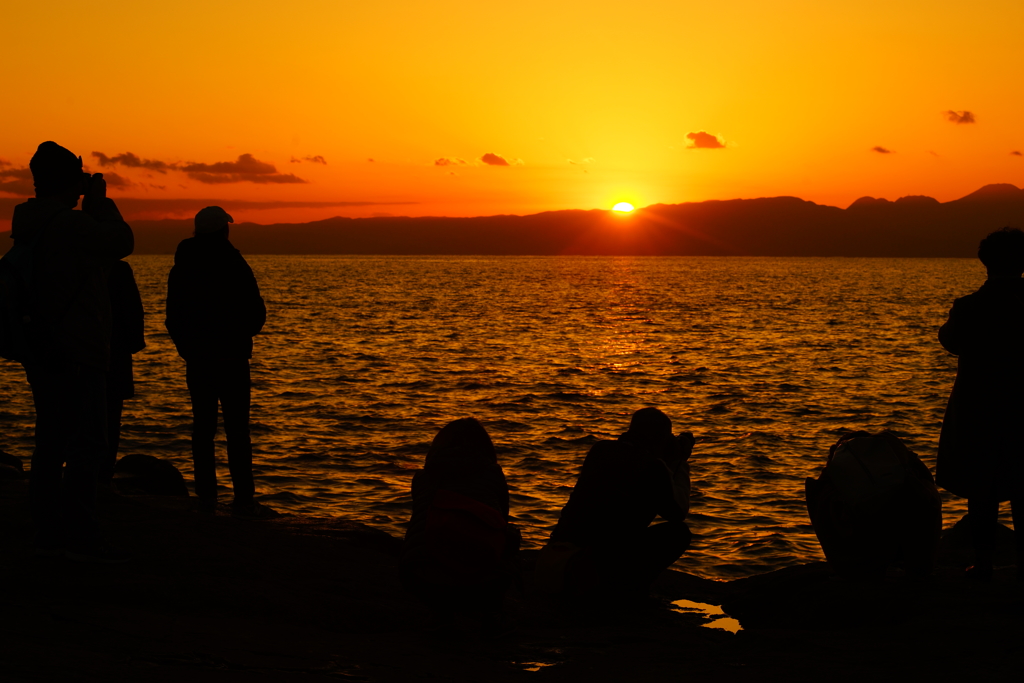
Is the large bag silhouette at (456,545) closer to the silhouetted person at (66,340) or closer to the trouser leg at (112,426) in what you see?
the silhouetted person at (66,340)

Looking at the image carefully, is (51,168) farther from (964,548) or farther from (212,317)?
(964,548)

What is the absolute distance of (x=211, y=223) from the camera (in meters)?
6.69

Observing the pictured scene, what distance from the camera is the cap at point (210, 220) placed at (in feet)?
21.9

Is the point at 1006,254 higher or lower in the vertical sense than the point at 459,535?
higher

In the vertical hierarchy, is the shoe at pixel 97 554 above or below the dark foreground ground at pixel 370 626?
above

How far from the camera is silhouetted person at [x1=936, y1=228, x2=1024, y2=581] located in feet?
18.4

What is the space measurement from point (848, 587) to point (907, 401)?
18.6 m

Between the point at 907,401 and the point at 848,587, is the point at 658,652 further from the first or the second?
the point at 907,401

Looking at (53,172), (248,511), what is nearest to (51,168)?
(53,172)

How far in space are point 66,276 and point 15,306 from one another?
308 millimetres

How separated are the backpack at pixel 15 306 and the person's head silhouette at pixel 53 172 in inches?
17.4

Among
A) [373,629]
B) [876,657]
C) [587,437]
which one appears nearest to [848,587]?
[876,657]

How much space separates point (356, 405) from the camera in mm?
20516

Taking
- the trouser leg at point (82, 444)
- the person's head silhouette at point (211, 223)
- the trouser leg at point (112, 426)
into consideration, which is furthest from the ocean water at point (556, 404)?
the trouser leg at point (82, 444)
